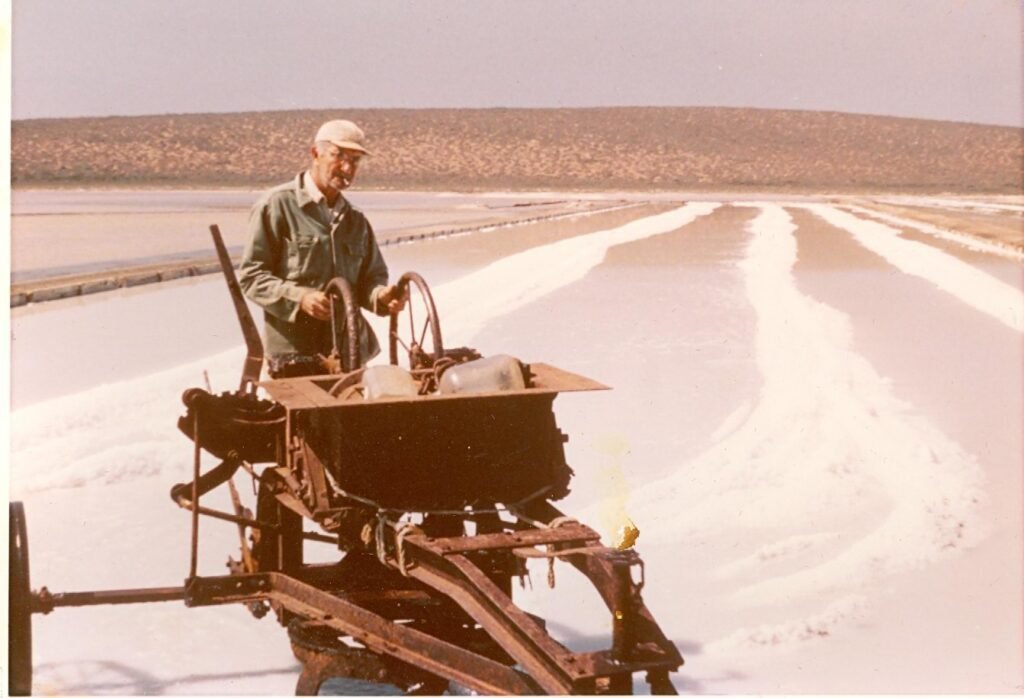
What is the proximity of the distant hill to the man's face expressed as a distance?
8737 cm

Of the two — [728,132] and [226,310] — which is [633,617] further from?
[728,132]

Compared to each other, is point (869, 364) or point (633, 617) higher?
point (633, 617)

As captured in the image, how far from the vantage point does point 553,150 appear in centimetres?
11394

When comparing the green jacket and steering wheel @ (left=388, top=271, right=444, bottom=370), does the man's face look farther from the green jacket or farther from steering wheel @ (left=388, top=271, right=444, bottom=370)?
steering wheel @ (left=388, top=271, right=444, bottom=370)

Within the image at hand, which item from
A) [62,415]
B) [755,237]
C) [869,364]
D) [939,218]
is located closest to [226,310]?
[62,415]

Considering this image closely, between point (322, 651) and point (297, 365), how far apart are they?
4.04 feet

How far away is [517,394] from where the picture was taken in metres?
4.25

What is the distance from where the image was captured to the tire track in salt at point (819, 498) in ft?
21.2

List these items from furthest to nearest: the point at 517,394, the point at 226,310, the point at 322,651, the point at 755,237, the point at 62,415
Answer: the point at 755,237
the point at 226,310
the point at 62,415
the point at 322,651
the point at 517,394

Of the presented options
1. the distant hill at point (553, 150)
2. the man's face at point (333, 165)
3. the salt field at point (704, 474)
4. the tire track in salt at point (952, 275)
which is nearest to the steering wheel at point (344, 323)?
the man's face at point (333, 165)

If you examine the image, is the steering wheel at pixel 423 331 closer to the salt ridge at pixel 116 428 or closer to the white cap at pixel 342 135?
the white cap at pixel 342 135

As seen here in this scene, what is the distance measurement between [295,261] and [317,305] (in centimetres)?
37

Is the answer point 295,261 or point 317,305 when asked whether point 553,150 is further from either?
point 317,305

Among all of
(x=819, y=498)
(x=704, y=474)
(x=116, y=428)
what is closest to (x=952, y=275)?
(x=704, y=474)
